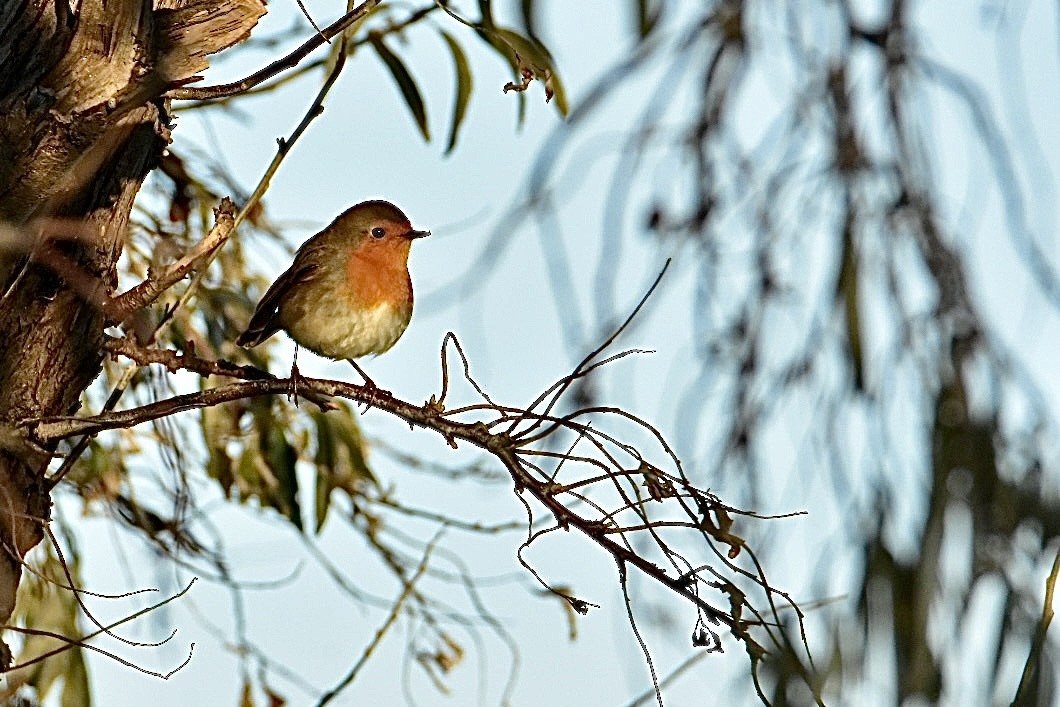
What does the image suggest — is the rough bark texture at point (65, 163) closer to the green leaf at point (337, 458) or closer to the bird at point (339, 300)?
the bird at point (339, 300)

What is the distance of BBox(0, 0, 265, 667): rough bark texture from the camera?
61.8 inches

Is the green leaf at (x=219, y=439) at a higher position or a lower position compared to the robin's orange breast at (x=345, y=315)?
lower

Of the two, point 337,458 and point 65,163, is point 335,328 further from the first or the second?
point 65,163

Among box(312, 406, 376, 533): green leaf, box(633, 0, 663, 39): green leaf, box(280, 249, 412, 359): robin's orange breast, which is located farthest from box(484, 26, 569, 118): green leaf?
box(312, 406, 376, 533): green leaf

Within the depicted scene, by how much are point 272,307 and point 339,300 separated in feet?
0.44

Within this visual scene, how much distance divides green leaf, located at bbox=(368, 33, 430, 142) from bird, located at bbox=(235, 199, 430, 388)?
0.43m

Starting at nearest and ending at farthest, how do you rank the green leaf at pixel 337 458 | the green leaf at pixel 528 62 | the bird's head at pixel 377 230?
the green leaf at pixel 528 62 → the bird's head at pixel 377 230 → the green leaf at pixel 337 458

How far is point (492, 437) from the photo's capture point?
5.21ft

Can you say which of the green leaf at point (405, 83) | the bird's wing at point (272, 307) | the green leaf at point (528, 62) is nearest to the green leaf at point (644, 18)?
the green leaf at point (528, 62)

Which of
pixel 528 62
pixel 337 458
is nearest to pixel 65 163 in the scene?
pixel 528 62

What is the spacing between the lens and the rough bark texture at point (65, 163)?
5.15ft

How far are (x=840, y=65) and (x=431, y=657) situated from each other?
67.2 inches

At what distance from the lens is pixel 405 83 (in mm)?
2406

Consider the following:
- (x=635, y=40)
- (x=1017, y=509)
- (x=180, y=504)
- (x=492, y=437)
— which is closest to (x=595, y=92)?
(x=635, y=40)
